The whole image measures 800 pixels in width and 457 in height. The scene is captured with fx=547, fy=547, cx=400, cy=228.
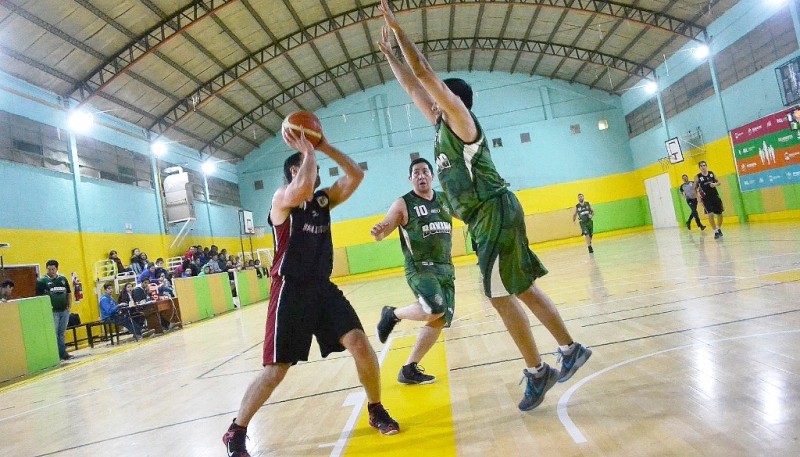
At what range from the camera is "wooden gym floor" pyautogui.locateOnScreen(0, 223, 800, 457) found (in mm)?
2541

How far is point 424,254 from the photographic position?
4.41 metres

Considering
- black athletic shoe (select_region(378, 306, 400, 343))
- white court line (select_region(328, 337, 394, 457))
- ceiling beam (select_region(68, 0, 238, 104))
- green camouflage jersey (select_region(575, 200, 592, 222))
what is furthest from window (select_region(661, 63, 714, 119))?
white court line (select_region(328, 337, 394, 457))

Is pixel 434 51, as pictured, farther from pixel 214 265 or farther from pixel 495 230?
pixel 495 230

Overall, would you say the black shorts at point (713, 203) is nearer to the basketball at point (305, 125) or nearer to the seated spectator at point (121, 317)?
the basketball at point (305, 125)

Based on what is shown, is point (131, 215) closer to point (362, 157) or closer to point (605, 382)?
point (362, 157)

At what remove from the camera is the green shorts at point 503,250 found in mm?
3049

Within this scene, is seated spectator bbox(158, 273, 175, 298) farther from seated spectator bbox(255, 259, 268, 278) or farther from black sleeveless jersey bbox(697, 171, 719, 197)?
black sleeveless jersey bbox(697, 171, 719, 197)

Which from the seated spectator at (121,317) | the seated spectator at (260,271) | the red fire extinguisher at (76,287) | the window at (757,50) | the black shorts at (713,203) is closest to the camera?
the seated spectator at (121,317)

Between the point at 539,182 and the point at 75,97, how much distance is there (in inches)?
839

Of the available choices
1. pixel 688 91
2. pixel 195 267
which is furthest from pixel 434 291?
pixel 688 91

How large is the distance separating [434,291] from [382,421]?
1.30 meters

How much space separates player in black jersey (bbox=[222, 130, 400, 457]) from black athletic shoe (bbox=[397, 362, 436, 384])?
100cm

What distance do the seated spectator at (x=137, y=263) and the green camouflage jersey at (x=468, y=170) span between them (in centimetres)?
1663

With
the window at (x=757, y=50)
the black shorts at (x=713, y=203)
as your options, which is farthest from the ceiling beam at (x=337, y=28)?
the black shorts at (x=713, y=203)
